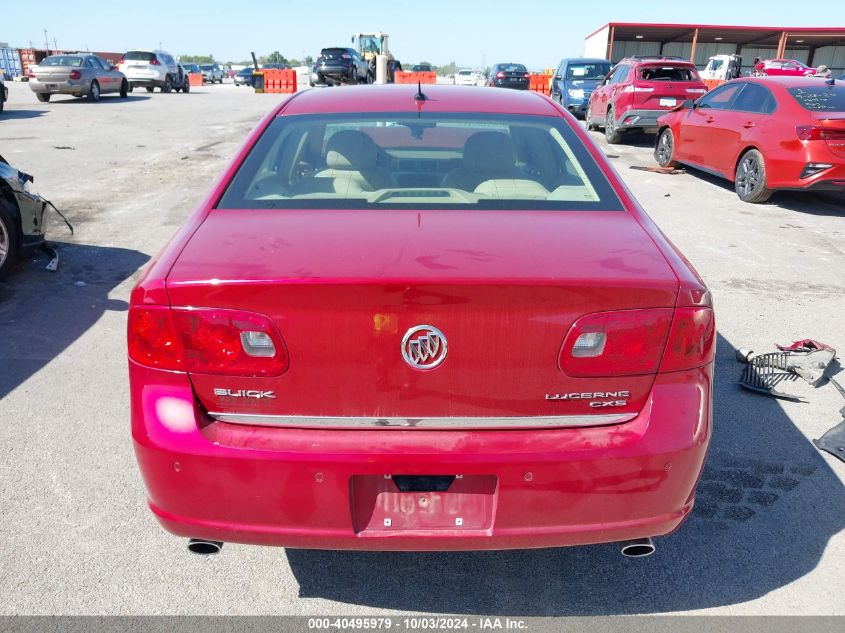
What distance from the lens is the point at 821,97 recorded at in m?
Answer: 8.70

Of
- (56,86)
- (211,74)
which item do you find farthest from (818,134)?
(211,74)

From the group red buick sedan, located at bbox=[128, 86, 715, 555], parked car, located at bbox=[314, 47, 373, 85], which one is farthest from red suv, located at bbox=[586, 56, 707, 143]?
parked car, located at bbox=[314, 47, 373, 85]

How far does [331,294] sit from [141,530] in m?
1.56

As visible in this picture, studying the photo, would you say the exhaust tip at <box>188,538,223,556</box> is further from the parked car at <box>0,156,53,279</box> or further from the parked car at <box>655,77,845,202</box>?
the parked car at <box>655,77,845,202</box>

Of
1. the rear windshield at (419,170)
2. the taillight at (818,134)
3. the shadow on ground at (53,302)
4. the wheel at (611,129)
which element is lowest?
the shadow on ground at (53,302)

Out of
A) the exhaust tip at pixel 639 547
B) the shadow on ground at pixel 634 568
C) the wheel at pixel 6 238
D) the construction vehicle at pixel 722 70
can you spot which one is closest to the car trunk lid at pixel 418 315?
the exhaust tip at pixel 639 547

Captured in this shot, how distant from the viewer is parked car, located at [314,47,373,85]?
31788mm

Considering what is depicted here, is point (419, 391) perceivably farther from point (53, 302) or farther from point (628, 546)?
point (53, 302)

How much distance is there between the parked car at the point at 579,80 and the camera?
65.0ft

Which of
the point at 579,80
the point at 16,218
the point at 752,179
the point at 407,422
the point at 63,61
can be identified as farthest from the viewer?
the point at 63,61

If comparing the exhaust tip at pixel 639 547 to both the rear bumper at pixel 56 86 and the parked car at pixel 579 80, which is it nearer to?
the parked car at pixel 579 80

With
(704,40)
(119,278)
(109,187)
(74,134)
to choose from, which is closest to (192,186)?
(109,187)

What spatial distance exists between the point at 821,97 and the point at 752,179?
124cm

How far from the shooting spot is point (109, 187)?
9.81m
